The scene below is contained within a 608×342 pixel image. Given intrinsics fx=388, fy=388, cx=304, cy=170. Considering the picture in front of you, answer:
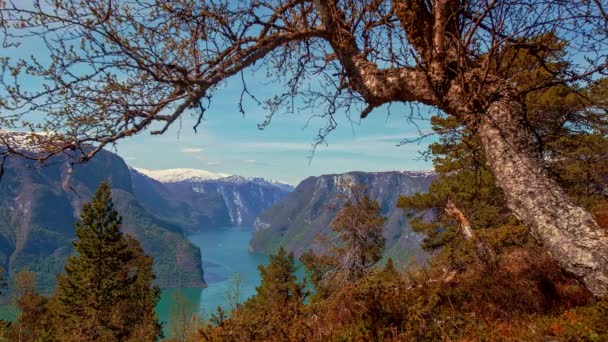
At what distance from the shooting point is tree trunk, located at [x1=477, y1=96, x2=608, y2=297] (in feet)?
12.9

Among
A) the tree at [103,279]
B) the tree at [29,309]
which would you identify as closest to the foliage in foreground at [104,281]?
the tree at [103,279]

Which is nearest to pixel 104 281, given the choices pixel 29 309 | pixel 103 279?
pixel 103 279

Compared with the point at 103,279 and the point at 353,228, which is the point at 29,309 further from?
the point at 353,228

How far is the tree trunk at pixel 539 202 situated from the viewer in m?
3.95

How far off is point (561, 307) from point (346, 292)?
3405mm

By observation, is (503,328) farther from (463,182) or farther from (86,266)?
(86,266)

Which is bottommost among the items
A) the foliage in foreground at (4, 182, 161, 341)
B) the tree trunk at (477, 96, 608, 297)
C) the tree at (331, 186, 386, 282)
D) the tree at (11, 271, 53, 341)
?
the tree at (11, 271, 53, 341)

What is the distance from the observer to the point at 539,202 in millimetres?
4258

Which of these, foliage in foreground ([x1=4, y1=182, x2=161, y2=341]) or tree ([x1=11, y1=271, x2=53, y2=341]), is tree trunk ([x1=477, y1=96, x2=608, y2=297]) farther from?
tree ([x1=11, y1=271, x2=53, y2=341])

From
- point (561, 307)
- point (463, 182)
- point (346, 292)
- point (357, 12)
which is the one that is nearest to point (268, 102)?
point (357, 12)

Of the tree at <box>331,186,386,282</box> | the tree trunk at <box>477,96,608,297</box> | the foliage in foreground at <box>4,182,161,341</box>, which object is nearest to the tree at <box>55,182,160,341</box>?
the foliage in foreground at <box>4,182,161,341</box>

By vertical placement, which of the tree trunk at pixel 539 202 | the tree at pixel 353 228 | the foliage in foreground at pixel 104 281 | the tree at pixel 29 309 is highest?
the tree trunk at pixel 539 202

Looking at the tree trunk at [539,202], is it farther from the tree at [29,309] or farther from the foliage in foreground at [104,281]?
the tree at [29,309]

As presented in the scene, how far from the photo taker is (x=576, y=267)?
398cm
